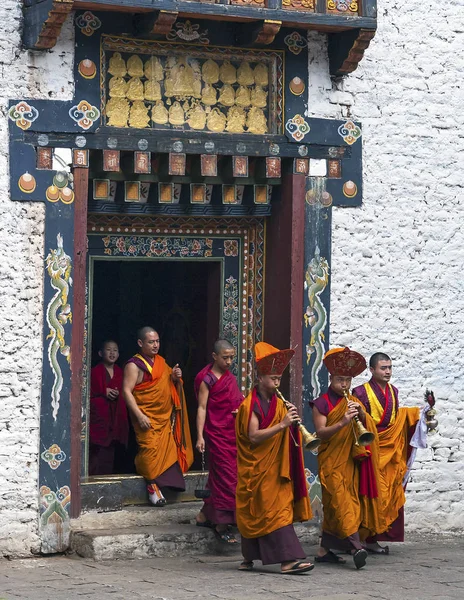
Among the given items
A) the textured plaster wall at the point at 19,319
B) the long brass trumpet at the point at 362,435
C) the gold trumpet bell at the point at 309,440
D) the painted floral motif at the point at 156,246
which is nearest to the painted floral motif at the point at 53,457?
the textured plaster wall at the point at 19,319

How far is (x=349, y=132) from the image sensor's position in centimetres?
1084

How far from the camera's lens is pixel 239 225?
1105 centimetres

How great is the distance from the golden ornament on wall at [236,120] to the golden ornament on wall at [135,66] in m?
0.81

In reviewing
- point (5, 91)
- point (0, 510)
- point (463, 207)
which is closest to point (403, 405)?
point (463, 207)

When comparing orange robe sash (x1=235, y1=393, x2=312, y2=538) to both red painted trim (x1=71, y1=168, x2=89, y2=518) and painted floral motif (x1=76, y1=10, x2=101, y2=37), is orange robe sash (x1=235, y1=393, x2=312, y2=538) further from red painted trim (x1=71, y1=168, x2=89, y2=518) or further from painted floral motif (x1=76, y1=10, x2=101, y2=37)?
painted floral motif (x1=76, y1=10, x2=101, y2=37)

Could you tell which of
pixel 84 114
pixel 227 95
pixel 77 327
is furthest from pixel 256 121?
pixel 77 327

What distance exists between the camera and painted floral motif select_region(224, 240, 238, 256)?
434 inches

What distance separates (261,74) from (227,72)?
297 mm

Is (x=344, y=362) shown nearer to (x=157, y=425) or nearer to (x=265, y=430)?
(x=265, y=430)

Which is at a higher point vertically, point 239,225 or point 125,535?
point 239,225

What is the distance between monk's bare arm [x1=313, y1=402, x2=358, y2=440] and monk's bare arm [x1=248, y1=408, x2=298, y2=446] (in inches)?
17.4

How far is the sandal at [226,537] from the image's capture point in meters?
9.99

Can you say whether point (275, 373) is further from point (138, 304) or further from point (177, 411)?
point (138, 304)

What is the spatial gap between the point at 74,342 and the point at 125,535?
1506 mm
